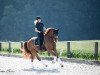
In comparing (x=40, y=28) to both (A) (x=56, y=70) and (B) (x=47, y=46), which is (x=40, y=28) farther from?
(A) (x=56, y=70)

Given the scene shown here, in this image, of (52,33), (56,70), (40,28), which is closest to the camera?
(56,70)

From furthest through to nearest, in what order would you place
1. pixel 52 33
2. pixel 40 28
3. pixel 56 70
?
pixel 40 28
pixel 52 33
pixel 56 70

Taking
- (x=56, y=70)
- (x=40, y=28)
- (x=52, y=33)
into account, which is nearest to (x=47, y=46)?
(x=52, y=33)

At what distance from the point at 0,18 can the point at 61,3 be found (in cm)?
1562

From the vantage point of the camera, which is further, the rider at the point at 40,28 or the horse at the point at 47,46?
the rider at the point at 40,28

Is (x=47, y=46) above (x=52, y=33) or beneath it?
beneath

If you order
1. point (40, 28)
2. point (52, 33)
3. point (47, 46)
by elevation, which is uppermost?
point (40, 28)

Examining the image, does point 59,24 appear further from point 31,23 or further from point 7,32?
point 7,32

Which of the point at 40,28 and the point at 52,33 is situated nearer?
the point at 52,33

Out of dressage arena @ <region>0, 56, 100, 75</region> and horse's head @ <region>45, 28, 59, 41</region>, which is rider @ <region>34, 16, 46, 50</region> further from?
dressage arena @ <region>0, 56, 100, 75</region>

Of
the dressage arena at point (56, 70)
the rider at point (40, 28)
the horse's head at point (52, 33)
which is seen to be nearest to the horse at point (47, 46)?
the horse's head at point (52, 33)

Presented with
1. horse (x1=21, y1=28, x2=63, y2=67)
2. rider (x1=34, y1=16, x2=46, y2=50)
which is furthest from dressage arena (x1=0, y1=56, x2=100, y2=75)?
rider (x1=34, y1=16, x2=46, y2=50)

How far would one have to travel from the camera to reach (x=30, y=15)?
3632 inches

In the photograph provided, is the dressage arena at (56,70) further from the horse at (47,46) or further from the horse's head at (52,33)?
the horse's head at (52,33)
